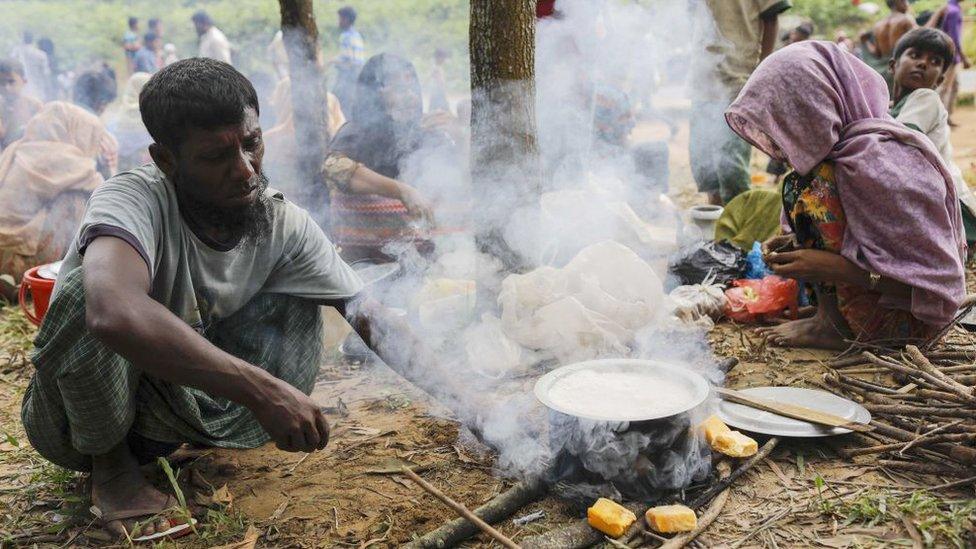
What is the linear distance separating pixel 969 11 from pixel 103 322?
20329mm

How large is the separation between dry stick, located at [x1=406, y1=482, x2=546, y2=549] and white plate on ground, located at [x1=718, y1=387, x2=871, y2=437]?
0.85 m

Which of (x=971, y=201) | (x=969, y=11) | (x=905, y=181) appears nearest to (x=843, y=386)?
(x=905, y=181)

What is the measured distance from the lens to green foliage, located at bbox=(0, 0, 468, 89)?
20.6 metres

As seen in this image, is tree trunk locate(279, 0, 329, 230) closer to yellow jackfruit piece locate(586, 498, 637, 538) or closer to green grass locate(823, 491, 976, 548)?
yellow jackfruit piece locate(586, 498, 637, 538)

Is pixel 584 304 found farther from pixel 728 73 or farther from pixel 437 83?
pixel 437 83

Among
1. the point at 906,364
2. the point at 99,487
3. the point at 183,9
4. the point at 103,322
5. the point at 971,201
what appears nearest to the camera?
the point at 103,322

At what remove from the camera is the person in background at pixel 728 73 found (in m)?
5.82

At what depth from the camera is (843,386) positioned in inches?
123

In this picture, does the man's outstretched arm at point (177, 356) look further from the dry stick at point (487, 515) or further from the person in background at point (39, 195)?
the person in background at point (39, 195)

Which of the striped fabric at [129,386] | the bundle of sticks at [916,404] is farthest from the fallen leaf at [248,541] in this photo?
the bundle of sticks at [916,404]

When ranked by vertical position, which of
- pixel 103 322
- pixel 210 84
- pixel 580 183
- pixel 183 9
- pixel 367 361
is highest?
pixel 183 9

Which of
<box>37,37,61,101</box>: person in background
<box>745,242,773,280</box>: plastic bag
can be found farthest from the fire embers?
<box>37,37,61,101</box>: person in background

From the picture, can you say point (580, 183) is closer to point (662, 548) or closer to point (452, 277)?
point (452, 277)

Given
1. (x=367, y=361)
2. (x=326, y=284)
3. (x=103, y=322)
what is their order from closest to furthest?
(x=103, y=322), (x=326, y=284), (x=367, y=361)
